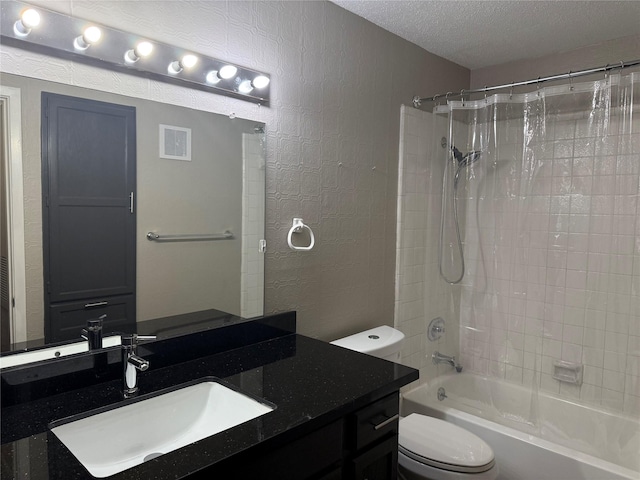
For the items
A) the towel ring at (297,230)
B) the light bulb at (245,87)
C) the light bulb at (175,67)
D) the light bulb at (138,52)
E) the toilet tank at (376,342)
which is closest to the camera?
the light bulb at (138,52)

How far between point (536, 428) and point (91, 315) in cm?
230

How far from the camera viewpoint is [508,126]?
257cm

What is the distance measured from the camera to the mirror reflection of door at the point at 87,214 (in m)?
1.36

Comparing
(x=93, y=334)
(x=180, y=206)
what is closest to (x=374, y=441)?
(x=93, y=334)

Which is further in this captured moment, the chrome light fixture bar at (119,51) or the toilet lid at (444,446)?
the toilet lid at (444,446)

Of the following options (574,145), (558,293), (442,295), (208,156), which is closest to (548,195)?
(574,145)

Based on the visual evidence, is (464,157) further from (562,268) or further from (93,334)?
(93,334)

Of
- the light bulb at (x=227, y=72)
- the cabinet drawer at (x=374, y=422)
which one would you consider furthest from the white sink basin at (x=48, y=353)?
the light bulb at (x=227, y=72)

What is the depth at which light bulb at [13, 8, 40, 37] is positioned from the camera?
1.29 m

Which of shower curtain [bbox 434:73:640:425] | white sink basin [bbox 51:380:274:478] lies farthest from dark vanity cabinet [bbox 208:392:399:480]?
shower curtain [bbox 434:73:640:425]

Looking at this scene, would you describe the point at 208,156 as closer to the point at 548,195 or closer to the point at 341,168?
the point at 341,168

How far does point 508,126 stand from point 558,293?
1042 mm

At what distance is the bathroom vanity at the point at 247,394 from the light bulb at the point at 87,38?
944mm

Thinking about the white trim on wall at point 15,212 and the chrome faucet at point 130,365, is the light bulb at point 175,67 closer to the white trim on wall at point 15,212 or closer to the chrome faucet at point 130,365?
the white trim on wall at point 15,212
